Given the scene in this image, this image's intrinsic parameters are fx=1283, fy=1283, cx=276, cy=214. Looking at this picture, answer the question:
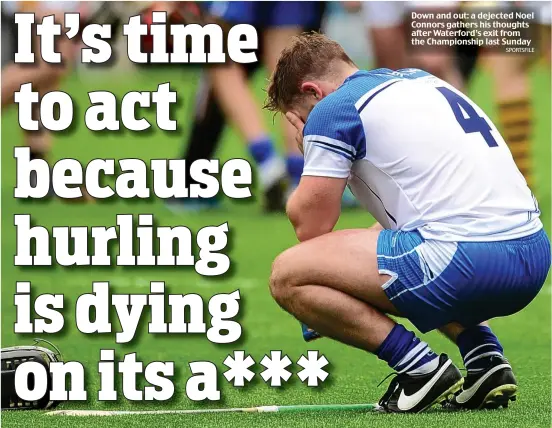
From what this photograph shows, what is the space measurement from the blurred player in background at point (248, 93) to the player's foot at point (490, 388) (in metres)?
5.52

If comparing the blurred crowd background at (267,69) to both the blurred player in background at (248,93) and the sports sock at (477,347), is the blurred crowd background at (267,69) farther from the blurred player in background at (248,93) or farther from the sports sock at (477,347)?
the sports sock at (477,347)

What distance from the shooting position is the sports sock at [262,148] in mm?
9445

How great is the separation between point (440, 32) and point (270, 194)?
294cm

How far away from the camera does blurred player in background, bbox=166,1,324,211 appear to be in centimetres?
952

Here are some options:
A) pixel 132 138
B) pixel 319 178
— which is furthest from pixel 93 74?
pixel 319 178

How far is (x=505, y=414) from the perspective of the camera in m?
3.76

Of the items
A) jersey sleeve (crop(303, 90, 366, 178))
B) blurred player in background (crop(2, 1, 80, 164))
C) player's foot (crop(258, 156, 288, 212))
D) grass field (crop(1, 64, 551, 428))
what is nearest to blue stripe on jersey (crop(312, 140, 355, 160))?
jersey sleeve (crop(303, 90, 366, 178))

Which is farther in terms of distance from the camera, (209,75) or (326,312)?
(209,75)

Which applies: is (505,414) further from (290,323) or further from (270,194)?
(270,194)

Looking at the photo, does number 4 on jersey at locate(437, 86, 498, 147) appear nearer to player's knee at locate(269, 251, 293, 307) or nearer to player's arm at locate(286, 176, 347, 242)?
player's arm at locate(286, 176, 347, 242)

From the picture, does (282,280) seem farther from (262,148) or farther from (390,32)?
(390,32)

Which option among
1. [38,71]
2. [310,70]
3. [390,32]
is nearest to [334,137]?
[310,70]

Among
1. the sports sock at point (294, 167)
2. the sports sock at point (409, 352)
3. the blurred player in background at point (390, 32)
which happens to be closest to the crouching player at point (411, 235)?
the sports sock at point (409, 352)

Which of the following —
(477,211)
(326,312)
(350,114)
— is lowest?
(326,312)
